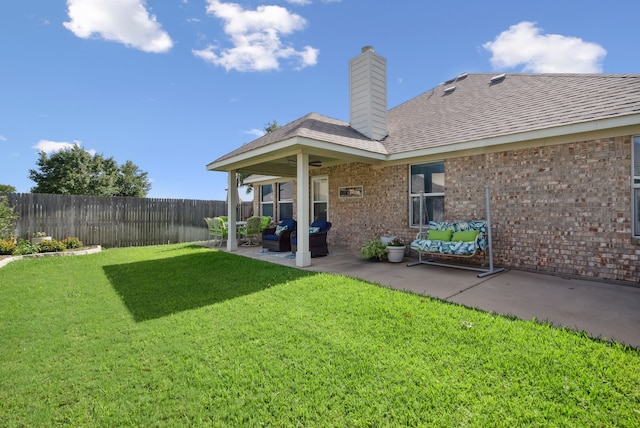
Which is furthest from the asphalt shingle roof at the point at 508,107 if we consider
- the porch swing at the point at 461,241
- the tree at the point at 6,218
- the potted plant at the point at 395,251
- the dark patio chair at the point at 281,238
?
the tree at the point at 6,218

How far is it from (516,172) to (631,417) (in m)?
5.11

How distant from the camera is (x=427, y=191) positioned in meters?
7.61

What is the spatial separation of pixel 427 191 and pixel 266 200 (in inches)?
329

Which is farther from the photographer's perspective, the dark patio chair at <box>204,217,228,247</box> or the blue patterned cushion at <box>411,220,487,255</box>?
the dark patio chair at <box>204,217,228,247</box>

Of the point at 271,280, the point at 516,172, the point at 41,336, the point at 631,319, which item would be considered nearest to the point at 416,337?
the point at 631,319

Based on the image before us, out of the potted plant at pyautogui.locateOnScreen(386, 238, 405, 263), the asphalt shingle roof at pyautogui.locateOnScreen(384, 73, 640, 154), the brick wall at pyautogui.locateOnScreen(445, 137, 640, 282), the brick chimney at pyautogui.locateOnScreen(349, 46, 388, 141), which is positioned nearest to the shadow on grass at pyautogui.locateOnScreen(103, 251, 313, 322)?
the potted plant at pyautogui.locateOnScreen(386, 238, 405, 263)

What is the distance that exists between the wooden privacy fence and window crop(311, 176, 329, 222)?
588 cm

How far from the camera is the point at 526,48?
816 cm

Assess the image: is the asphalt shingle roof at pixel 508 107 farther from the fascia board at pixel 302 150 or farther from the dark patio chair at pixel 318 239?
the dark patio chair at pixel 318 239

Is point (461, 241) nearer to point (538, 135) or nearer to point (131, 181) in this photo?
point (538, 135)

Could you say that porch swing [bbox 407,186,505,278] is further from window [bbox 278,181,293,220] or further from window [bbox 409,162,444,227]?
window [bbox 278,181,293,220]

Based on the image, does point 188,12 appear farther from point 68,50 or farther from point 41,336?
point 41,336

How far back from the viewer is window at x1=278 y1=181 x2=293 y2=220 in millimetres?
12586

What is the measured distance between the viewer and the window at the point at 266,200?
13.8 m
